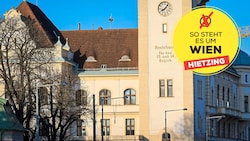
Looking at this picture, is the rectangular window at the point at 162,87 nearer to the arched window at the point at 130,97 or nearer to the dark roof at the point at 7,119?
the arched window at the point at 130,97

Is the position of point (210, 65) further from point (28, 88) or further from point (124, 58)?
point (124, 58)

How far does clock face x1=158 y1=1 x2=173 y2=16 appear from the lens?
74.0m

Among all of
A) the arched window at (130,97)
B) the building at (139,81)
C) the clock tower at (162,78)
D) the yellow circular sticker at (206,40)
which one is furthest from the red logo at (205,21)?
the arched window at (130,97)

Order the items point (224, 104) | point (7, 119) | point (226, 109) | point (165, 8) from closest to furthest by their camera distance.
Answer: point (7, 119), point (165, 8), point (226, 109), point (224, 104)

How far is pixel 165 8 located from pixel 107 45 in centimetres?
1060

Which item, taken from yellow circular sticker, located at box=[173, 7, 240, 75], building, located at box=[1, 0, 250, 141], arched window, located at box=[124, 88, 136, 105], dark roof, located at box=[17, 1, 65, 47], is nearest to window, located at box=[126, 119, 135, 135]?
building, located at box=[1, 0, 250, 141]

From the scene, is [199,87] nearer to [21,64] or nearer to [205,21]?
[21,64]

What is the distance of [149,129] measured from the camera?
72625 mm

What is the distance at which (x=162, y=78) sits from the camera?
7356cm

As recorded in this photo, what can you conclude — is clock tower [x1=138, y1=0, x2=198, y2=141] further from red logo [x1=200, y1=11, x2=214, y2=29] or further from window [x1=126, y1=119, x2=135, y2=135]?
red logo [x1=200, y1=11, x2=214, y2=29]

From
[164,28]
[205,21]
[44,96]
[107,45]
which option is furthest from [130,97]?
[205,21]

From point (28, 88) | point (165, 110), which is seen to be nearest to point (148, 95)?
point (165, 110)

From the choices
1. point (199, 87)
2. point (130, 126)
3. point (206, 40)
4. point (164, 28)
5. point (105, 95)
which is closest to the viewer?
point (206, 40)

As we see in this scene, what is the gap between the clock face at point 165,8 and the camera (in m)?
74.0
